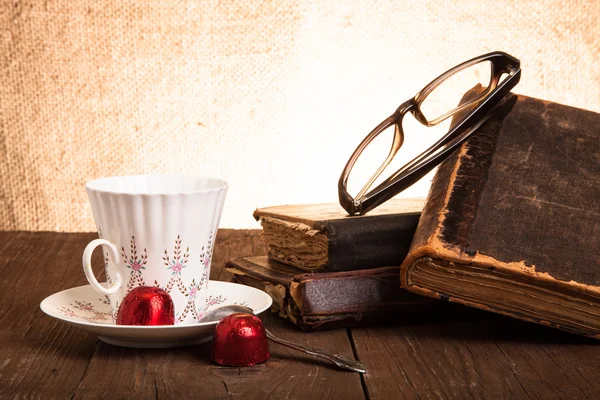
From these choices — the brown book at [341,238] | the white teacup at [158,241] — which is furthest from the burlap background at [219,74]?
the white teacup at [158,241]

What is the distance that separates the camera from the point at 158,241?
675 millimetres

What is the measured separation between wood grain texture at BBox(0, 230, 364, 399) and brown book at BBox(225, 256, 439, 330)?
0.7 inches

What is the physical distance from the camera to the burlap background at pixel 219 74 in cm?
188

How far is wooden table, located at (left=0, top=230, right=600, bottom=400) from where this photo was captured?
57cm

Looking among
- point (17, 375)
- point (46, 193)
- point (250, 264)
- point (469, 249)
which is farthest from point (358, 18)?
point (17, 375)

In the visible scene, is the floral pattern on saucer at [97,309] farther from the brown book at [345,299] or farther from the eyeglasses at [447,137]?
the eyeglasses at [447,137]

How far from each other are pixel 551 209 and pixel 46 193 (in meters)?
1.54

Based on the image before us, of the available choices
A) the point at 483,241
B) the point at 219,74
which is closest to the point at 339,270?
the point at 483,241

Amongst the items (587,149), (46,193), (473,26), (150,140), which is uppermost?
(473,26)

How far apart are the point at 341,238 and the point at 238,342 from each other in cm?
19

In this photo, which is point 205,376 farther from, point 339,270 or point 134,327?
point 339,270

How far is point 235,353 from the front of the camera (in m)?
0.62

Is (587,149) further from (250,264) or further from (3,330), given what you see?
(3,330)

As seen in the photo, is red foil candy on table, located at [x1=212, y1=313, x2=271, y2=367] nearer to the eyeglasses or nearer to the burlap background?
the eyeglasses
